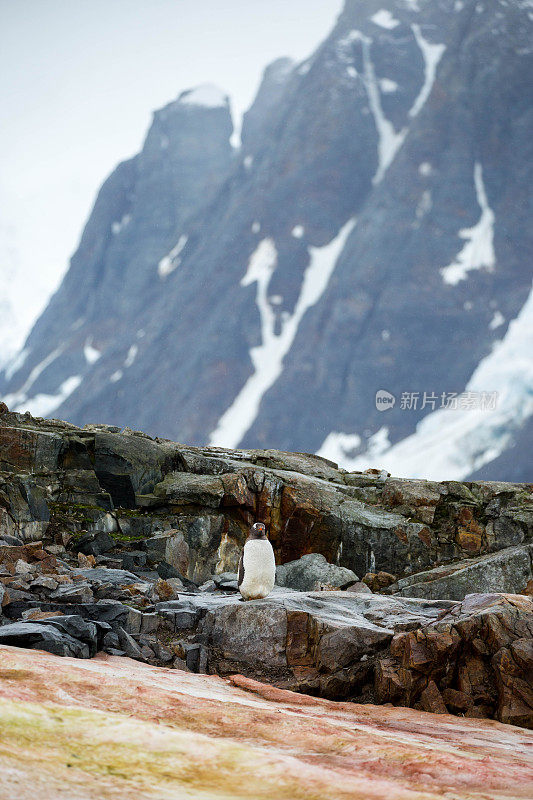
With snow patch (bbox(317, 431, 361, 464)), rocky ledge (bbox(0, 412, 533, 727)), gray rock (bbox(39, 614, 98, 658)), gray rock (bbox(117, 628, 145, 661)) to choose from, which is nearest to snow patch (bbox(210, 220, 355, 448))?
snow patch (bbox(317, 431, 361, 464))

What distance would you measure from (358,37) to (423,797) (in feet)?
435

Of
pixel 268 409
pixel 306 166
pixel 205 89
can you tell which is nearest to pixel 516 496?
pixel 268 409

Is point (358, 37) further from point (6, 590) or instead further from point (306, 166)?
point (6, 590)

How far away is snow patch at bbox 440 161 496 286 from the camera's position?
98.3m

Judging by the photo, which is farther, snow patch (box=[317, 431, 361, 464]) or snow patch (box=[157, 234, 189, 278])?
snow patch (box=[157, 234, 189, 278])

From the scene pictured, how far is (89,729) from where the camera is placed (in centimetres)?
502

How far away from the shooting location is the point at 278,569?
17547mm

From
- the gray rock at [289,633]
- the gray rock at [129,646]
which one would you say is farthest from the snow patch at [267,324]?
the gray rock at [129,646]

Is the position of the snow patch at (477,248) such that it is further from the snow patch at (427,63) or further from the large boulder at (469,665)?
the large boulder at (469,665)

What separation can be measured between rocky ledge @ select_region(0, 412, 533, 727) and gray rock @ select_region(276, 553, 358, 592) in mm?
46

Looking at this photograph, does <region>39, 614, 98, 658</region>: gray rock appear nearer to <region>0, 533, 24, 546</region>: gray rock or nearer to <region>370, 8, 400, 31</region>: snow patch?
<region>0, 533, 24, 546</region>: gray rock

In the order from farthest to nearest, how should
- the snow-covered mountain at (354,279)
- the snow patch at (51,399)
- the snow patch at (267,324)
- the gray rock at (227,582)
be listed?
the snow patch at (51,399), the snow patch at (267,324), the snow-covered mountain at (354,279), the gray rock at (227,582)

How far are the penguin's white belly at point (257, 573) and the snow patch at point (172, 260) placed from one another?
122m

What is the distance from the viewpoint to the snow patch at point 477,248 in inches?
3871
